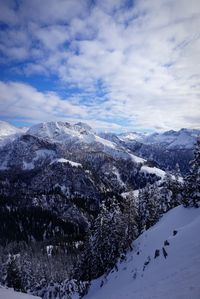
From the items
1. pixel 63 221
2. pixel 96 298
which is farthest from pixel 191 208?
pixel 63 221

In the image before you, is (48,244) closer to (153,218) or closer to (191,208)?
(153,218)

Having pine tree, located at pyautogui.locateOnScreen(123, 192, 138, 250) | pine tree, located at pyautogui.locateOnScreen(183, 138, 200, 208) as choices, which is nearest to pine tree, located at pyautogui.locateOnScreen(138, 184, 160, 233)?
pine tree, located at pyautogui.locateOnScreen(123, 192, 138, 250)

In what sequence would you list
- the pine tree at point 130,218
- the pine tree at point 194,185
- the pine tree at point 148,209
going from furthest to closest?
the pine tree at point 148,209, the pine tree at point 130,218, the pine tree at point 194,185

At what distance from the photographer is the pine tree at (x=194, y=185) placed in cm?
4494

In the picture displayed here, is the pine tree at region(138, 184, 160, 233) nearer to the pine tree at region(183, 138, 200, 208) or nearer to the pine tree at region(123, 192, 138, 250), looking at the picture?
the pine tree at region(123, 192, 138, 250)

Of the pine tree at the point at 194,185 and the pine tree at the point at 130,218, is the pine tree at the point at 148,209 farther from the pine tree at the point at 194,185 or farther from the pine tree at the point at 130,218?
the pine tree at the point at 194,185

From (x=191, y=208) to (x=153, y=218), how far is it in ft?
59.3

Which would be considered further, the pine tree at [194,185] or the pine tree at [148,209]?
the pine tree at [148,209]

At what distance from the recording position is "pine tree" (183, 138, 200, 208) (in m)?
44.9

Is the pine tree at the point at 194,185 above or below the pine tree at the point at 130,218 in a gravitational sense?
above

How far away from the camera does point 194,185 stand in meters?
47.0

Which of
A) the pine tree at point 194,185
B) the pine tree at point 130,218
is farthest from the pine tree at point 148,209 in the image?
the pine tree at point 194,185

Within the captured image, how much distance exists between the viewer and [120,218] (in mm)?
53781

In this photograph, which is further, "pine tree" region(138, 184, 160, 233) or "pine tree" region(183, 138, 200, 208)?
"pine tree" region(138, 184, 160, 233)
